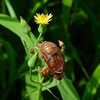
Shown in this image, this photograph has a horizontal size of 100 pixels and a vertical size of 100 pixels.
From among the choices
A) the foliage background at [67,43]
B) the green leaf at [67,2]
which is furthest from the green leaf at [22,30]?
the green leaf at [67,2]

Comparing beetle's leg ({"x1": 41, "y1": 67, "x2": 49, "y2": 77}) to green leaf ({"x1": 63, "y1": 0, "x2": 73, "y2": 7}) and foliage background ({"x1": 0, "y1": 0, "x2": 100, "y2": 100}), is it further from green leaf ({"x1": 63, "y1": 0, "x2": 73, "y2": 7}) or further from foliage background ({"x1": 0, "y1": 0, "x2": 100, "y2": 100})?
green leaf ({"x1": 63, "y1": 0, "x2": 73, "y2": 7})

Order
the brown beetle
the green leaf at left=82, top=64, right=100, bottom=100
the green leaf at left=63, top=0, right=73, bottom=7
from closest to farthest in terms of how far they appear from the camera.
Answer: the brown beetle, the green leaf at left=82, top=64, right=100, bottom=100, the green leaf at left=63, top=0, right=73, bottom=7

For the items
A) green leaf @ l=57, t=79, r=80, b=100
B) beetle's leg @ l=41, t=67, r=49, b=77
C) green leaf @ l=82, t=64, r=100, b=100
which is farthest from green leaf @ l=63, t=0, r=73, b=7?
beetle's leg @ l=41, t=67, r=49, b=77

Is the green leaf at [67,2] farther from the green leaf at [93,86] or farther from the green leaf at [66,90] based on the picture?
the green leaf at [66,90]

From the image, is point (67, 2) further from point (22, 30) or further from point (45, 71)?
point (45, 71)

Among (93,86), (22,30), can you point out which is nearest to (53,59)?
(22,30)
